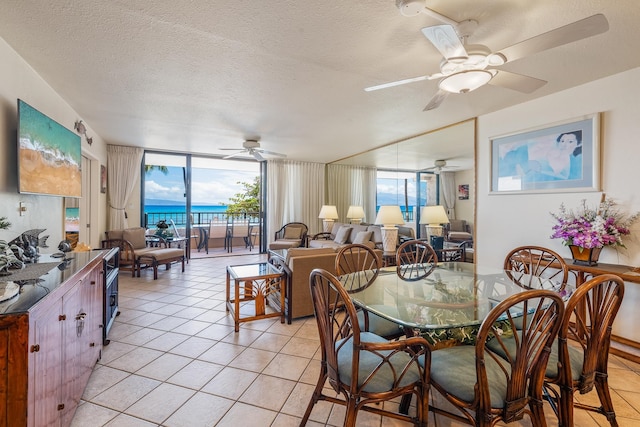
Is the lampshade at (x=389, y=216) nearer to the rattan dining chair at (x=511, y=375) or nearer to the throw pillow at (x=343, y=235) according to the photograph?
the throw pillow at (x=343, y=235)

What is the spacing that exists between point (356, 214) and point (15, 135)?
17.7 ft

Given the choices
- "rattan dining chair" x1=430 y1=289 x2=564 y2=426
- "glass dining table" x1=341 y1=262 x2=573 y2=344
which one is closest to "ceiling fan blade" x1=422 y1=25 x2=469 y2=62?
"rattan dining chair" x1=430 y1=289 x2=564 y2=426

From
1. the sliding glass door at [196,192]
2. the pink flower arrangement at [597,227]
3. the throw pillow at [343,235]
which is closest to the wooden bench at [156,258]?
the sliding glass door at [196,192]

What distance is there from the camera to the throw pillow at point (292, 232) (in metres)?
6.84

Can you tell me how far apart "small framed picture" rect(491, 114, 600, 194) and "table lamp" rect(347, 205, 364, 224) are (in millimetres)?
3126

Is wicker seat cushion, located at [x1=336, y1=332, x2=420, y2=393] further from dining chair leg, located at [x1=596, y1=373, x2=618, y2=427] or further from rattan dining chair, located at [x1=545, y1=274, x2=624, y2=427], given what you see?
dining chair leg, located at [x1=596, y1=373, x2=618, y2=427]

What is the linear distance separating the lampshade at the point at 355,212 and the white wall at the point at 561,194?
289 centimetres

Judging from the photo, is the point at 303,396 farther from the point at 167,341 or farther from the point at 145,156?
the point at 145,156

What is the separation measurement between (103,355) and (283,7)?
2.90m

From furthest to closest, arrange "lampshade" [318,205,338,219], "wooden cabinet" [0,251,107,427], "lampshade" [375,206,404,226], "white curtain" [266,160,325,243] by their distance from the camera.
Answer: "white curtain" [266,160,325,243]
"lampshade" [318,205,338,219]
"lampshade" [375,206,404,226]
"wooden cabinet" [0,251,107,427]

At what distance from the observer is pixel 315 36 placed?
1946 millimetres

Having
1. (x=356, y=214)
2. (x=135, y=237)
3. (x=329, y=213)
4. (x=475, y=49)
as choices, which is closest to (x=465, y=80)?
(x=475, y=49)

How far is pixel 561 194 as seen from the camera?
Result: 9.67 feet

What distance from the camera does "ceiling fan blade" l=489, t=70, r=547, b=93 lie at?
75.0 inches
